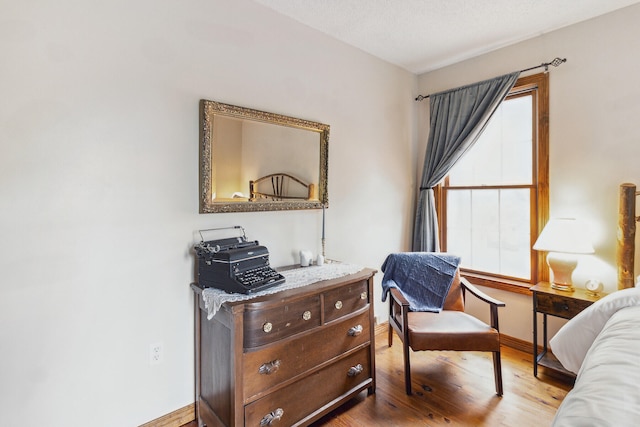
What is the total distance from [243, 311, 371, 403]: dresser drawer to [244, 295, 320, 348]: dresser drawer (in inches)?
1.9

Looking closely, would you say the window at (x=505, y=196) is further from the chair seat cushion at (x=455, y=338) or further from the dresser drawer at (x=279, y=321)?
the dresser drawer at (x=279, y=321)

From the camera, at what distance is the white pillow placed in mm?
1677

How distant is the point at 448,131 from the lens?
312 cm

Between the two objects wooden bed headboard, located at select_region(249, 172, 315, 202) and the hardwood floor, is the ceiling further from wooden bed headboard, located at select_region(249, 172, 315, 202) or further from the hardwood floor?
the hardwood floor

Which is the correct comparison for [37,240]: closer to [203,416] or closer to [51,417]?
[51,417]

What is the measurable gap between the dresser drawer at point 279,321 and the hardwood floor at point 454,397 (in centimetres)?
64

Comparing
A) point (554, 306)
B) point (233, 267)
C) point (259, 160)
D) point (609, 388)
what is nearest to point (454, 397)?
point (554, 306)

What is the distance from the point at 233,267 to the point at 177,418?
978 mm

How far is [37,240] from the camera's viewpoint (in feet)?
4.88

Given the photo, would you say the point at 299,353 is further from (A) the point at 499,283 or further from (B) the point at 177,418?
(A) the point at 499,283

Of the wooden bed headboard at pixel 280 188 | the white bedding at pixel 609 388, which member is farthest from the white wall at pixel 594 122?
the wooden bed headboard at pixel 280 188

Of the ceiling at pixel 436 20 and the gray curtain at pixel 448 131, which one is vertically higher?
the ceiling at pixel 436 20

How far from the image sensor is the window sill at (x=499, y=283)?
2.77 m

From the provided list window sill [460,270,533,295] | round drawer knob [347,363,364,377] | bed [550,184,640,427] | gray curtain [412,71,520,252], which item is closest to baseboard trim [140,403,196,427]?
round drawer knob [347,363,364,377]
